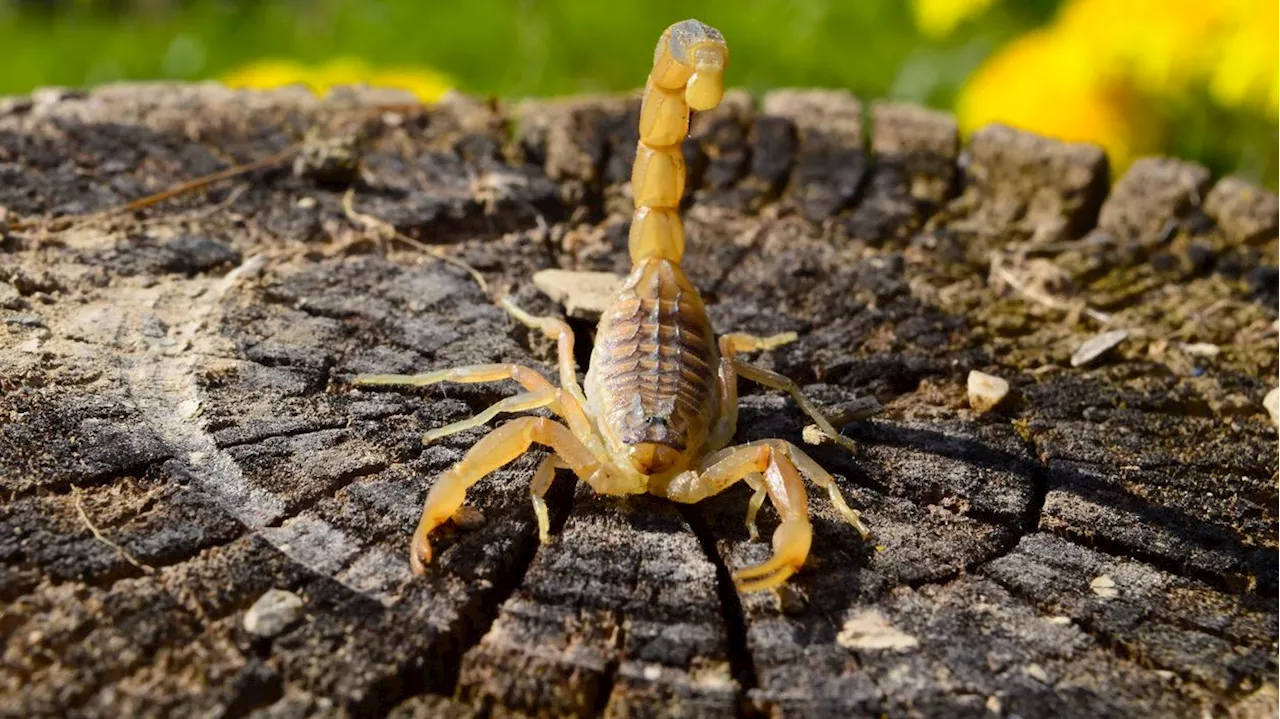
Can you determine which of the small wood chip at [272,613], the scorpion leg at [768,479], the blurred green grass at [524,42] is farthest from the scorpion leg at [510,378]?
the blurred green grass at [524,42]

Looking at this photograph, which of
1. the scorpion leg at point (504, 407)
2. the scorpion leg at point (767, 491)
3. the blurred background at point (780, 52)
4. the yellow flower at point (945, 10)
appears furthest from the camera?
the yellow flower at point (945, 10)

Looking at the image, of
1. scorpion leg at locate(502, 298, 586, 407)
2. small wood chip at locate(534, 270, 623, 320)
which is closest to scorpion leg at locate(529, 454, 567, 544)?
scorpion leg at locate(502, 298, 586, 407)

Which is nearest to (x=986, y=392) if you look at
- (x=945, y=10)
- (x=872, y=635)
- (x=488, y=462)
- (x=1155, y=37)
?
(x=872, y=635)

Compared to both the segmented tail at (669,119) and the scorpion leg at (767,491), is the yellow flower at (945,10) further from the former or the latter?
the scorpion leg at (767,491)

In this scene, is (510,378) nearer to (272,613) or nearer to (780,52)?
(272,613)

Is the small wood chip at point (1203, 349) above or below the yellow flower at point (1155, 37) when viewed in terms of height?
below

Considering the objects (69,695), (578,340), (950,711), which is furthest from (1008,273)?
(69,695)
